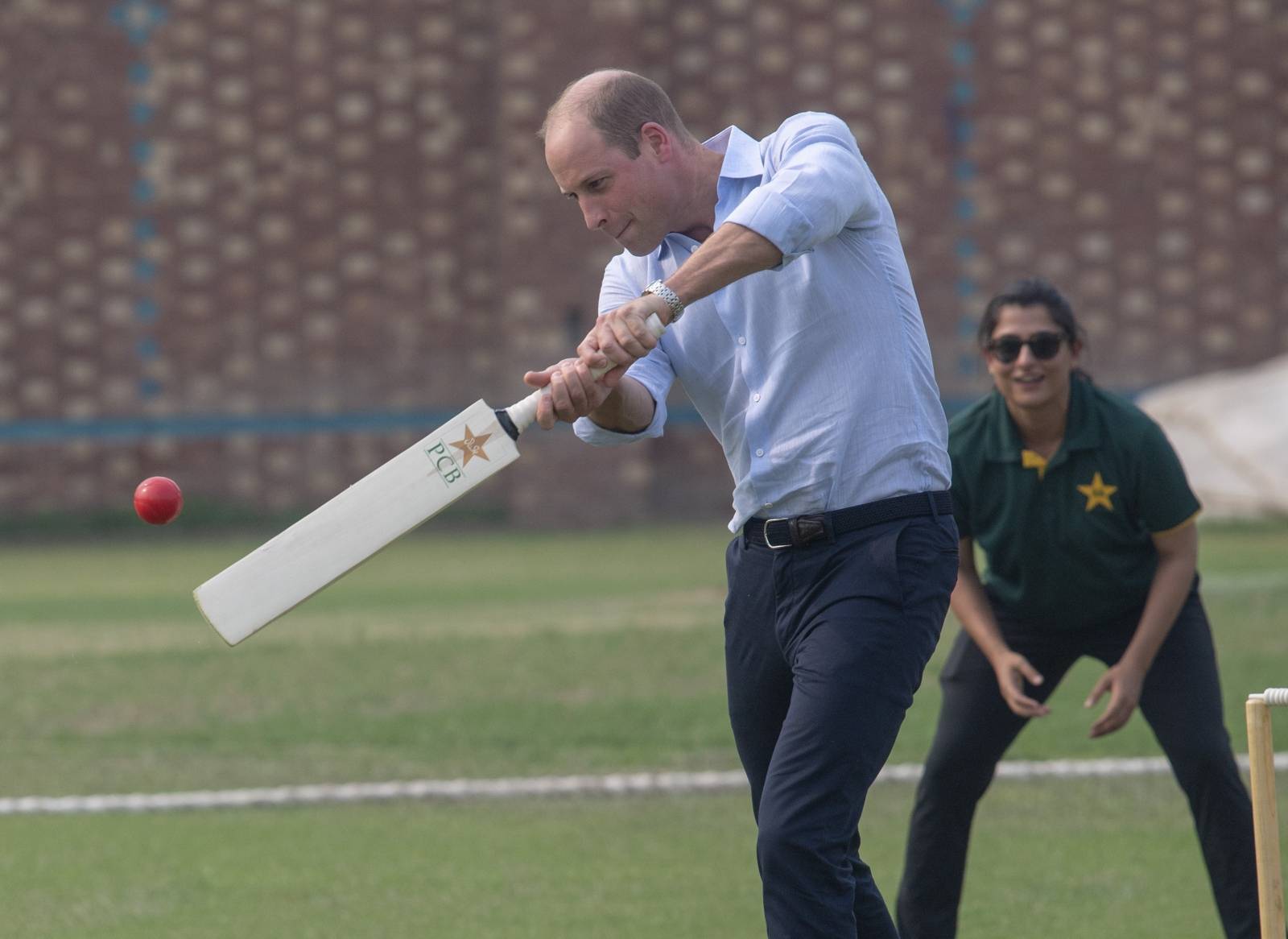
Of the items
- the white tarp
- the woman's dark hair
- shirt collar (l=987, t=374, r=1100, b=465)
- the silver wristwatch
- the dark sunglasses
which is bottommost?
the white tarp

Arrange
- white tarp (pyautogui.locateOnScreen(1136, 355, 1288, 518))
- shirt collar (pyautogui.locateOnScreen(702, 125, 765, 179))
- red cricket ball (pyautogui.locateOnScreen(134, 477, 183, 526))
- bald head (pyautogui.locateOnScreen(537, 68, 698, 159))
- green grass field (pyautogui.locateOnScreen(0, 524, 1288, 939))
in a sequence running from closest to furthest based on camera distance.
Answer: bald head (pyautogui.locateOnScreen(537, 68, 698, 159)) → shirt collar (pyautogui.locateOnScreen(702, 125, 765, 179)) → red cricket ball (pyautogui.locateOnScreen(134, 477, 183, 526)) → green grass field (pyautogui.locateOnScreen(0, 524, 1288, 939)) → white tarp (pyautogui.locateOnScreen(1136, 355, 1288, 518))

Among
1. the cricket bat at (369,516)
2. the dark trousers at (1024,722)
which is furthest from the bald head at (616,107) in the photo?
the dark trousers at (1024,722)

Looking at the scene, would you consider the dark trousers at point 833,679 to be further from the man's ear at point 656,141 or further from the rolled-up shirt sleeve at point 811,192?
the man's ear at point 656,141

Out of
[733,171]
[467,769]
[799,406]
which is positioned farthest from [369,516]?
[467,769]

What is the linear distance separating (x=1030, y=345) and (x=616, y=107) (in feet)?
5.17

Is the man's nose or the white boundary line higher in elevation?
the man's nose

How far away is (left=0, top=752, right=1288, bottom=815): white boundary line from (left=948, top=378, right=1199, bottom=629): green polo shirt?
7.51 feet

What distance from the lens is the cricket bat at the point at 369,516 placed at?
339 cm

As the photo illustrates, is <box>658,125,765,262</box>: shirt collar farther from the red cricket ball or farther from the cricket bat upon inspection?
the red cricket ball

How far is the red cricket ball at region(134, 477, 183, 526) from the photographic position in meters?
3.71

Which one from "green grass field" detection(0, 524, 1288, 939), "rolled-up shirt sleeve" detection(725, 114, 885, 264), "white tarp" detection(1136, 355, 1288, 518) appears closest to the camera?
"rolled-up shirt sleeve" detection(725, 114, 885, 264)

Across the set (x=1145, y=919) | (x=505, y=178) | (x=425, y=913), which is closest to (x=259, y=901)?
(x=425, y=913)

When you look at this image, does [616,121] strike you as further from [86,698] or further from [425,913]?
[86,698]

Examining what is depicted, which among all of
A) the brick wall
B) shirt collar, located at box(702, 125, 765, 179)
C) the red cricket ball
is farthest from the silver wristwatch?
the brick wall
